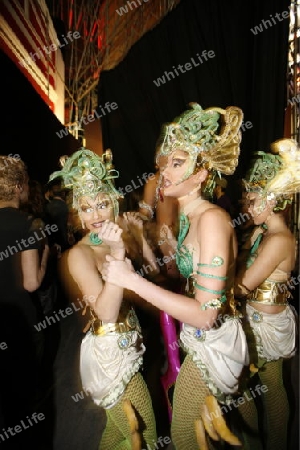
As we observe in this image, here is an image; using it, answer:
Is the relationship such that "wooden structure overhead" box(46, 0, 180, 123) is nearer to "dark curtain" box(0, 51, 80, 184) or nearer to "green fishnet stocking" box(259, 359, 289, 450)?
"dark curtain" box(0, 51, 80, 184)

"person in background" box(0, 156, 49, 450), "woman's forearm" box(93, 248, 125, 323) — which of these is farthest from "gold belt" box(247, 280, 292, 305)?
"person in background" box(0, 156, 49, 450)

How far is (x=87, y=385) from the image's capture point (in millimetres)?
1522

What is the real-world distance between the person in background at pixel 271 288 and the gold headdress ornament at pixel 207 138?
0.69 m

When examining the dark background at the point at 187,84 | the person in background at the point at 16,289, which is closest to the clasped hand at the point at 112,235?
the person in background at the point at 16,289

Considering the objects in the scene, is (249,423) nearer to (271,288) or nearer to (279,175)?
(271,288)

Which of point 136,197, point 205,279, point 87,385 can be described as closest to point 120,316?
point 87,385

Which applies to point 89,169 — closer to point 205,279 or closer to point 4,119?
point 205,279

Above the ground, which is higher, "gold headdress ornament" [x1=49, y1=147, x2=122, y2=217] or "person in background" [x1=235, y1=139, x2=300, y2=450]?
"gold headdress ornament" [x1=49, y1=147, x2=122, y2=217]

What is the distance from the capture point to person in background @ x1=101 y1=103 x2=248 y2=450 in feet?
4.28

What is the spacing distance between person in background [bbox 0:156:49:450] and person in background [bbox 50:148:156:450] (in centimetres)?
65

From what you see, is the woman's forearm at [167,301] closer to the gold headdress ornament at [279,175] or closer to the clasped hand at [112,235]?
the clasped hand at [112,235]

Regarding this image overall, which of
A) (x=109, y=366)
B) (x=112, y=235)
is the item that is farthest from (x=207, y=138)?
(x=109, y=366)

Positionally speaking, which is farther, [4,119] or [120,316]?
[4,119]

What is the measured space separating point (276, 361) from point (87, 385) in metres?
1.40
